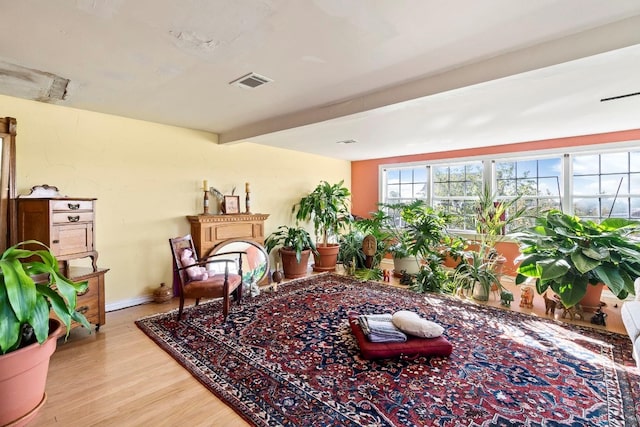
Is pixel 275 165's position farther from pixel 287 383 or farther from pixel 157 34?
pixel 287 383

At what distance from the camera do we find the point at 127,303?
11.6 ft

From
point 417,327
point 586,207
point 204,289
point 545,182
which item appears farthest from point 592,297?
point 204,289

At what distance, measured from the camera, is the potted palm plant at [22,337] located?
112 centimetres

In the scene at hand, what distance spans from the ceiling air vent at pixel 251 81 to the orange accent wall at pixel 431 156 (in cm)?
392

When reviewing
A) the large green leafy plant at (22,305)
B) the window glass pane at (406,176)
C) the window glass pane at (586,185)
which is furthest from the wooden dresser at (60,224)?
the window glass pane at (586,185)

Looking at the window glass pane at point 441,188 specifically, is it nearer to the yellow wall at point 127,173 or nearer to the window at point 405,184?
the window at point 405,184

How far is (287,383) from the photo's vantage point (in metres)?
2.02

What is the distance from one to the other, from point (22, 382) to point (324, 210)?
14.4ft

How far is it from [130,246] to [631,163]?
257 inches

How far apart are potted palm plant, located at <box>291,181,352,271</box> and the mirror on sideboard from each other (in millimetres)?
3577

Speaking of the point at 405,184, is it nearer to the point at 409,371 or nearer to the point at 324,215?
the point at 324,215

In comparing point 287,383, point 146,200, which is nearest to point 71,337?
point 146,200

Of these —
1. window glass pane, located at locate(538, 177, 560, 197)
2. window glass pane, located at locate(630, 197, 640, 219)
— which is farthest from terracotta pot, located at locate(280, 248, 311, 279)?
window glass pane, located at locate(630, 197, 640, 219)

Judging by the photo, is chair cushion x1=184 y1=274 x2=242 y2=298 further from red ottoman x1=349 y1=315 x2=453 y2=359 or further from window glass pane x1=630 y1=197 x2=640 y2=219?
window glass pane x1=630 y1=197 x2=640 y2=219
